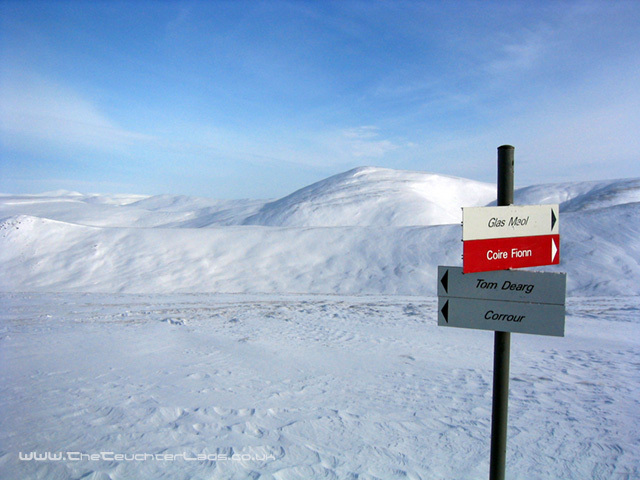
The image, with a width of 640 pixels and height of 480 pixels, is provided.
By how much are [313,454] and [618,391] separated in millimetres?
4107

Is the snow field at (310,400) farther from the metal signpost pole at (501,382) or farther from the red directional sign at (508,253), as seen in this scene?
the red directional sign at (508,253)

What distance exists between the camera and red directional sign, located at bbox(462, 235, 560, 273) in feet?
7.13

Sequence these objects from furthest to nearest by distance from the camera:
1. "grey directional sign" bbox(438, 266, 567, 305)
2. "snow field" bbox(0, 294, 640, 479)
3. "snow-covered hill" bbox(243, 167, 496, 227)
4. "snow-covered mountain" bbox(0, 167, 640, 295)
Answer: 1. "snow-covered hill" bbox(243, 167, 496, 227)
2. "snow-covered mountain" bbox(0, 167, 640, 295)
3. "snow field" bbox(0, 294, 640, 479)
4. "grey directional sign" bbox(438, 266, 567, 305)

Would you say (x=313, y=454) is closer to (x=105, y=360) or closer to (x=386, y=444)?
(x=386, y=444)

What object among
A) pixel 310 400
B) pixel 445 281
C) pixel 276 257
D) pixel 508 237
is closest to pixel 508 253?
pixel 508 237

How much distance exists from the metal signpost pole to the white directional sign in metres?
0.11

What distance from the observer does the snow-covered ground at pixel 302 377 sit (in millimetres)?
3617

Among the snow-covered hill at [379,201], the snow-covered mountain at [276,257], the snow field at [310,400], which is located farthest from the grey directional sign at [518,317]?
the snow-covered hill at [379,201]

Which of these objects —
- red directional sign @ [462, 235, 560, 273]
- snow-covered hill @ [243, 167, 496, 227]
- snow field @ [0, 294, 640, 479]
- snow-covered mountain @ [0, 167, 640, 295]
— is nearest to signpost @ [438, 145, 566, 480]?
red directional sign @ [462, 235, 560, 273]

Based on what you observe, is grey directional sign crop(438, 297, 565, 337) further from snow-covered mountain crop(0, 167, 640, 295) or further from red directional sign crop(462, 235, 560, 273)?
snow-covered mountain crop(0, 167, 640, 295)

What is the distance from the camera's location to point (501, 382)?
221 centimetres

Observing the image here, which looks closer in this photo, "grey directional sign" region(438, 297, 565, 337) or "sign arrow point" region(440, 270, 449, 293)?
"grey directional sign" region(438, 297, 565, 337)

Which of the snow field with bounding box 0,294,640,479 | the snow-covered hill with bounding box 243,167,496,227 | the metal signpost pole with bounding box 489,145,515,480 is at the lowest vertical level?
the snow field with bounding box 0,294,640,479

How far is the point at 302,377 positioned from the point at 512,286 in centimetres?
406
